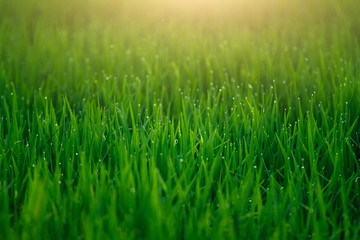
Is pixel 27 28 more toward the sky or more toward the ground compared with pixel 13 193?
more toward the sky

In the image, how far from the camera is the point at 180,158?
1911mm

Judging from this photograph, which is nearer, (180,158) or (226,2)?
(180,158)

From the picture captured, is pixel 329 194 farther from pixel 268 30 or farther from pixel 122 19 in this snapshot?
pixel 122 19

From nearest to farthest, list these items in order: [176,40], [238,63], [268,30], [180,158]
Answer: [180,158]
[238,63]
[176,40]
[268,30]

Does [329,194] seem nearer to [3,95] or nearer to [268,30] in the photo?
[3,95]

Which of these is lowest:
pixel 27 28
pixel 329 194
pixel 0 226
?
pixel 329 194

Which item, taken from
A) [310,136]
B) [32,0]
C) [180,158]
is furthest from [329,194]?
[32,0]

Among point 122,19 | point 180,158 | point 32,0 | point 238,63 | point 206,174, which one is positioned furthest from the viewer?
point 32,0

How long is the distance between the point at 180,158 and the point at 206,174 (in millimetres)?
192

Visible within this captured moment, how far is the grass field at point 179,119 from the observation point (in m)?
1.54

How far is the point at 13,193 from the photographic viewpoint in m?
1.78

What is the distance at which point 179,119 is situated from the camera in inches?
87.8

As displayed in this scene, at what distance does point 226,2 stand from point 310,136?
3.10m

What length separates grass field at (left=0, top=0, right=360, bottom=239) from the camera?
1538mm
